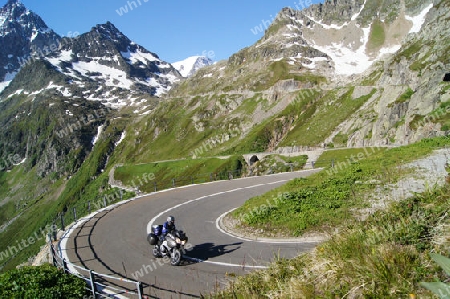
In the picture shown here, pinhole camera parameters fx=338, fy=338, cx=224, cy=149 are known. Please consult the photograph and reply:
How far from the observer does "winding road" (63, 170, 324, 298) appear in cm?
1180

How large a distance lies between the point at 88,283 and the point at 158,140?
163m

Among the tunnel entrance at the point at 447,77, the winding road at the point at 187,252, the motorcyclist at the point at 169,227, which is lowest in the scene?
the winding road at the point at 187,252

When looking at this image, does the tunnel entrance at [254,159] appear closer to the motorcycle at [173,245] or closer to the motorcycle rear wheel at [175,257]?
the motorcycle at [173,245]

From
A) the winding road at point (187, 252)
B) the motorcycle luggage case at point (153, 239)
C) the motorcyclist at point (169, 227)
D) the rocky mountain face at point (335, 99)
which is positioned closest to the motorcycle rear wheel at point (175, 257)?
the winding road at point (187, 252)

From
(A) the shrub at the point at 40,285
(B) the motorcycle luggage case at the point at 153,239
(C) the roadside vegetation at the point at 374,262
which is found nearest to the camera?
(C) the roadside vegetation at the point at 374,262

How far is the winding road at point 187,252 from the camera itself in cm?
1180

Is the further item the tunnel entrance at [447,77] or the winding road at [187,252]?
the tunnel entrance at [447,77]

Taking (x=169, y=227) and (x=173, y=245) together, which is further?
(x=169, y=227)

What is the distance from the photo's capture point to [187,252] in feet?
50.2

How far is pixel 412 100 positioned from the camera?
5422 centimetres

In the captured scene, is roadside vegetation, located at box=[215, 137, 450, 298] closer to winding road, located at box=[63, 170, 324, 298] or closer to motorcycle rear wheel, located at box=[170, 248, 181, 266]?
winding road, located at box=[63, 170, 324, 298]

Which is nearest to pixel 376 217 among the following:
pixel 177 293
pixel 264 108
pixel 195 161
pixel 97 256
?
pixel 177 293

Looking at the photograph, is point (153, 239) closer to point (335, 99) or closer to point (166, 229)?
point (166, 229)

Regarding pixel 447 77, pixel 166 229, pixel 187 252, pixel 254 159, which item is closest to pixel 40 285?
pixel 166 229
